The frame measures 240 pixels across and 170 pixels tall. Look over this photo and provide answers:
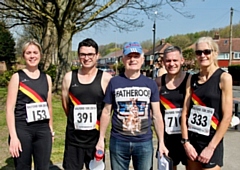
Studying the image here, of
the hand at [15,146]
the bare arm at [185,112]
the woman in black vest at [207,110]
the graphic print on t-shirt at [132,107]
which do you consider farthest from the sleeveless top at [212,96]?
the hand at [15,146]

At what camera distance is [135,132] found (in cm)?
277

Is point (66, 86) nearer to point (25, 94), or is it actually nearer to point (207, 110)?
point (25, 94)

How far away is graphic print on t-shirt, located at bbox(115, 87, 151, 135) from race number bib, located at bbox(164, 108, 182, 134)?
42 cm

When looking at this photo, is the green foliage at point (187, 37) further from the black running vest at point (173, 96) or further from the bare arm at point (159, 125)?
the bare arm at point (159, 125)

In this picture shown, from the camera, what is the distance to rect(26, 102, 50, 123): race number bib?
9.54 ft

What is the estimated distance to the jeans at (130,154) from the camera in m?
2.80

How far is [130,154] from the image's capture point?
285cm

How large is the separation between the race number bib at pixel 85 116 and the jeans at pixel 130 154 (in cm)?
32

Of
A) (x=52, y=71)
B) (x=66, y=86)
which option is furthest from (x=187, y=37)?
(x=66, y=86)

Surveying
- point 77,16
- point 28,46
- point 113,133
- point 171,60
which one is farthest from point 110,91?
point 77,16

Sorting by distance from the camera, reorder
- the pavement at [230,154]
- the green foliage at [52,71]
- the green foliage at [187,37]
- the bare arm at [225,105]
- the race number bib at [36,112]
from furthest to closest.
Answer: the green foliage at [187,37] → the green foliage at [52,71] → the pavement at [230,154] → the race number bib at [36,112] → the bare arm at [225,105]

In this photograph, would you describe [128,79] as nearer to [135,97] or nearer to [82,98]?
[135,97]

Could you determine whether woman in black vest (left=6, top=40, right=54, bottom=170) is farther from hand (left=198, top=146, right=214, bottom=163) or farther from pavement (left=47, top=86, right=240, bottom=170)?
hand (left=198, top=146, right=214, bottom=163)

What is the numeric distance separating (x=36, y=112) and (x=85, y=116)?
0.55 metres
